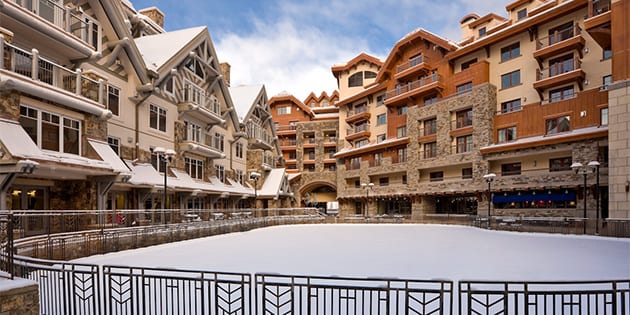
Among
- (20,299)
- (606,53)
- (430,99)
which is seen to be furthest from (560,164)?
(20,299)

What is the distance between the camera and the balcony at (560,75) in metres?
29.8

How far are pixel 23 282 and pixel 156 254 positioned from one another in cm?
942

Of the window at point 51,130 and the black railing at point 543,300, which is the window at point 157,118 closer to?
the window at point 51,130

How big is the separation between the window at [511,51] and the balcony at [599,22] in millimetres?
7725

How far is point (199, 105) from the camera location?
28.8 metres

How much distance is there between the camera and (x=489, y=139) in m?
35.5

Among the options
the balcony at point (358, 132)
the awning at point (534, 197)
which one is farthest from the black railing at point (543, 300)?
the balcony at point (358, 132)

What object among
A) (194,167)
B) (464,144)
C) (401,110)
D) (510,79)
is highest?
(510,79)

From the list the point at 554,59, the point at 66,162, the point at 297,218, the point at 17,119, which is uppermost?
the point at 554,59

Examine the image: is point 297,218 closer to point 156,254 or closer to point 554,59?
point 156,254

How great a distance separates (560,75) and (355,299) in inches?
1248

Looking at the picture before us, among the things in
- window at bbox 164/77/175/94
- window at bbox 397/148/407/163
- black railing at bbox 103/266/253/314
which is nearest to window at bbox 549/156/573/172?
window at bbox 397/148/407/163

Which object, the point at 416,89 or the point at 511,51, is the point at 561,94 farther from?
the point at 416,89

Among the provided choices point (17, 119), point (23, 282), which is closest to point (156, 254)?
point (17, 119)
